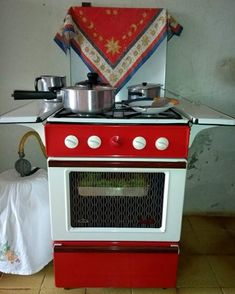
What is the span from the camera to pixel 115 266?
1.21m

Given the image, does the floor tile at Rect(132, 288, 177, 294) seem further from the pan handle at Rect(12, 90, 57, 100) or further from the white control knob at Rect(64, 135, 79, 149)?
the pan handle at Rect(12, 90, 57, 100)

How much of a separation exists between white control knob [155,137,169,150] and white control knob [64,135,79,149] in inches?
12.6

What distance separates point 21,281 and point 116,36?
146cm

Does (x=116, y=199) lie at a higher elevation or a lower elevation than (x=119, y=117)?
lower

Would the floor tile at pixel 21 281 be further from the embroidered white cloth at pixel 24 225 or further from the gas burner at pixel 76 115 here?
the gas burner at pixel 76 115

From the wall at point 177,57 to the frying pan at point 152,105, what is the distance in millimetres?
512

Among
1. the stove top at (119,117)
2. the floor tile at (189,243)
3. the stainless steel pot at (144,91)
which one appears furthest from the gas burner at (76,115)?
the floor tile at (189,243)

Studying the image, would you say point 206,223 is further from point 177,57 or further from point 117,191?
point 177,57

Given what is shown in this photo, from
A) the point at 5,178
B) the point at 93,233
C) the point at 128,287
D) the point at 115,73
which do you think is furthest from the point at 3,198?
the point at 115,73

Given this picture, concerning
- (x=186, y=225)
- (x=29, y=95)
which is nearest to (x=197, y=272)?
(x=186, y=225)

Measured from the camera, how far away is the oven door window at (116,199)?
3.63 feet

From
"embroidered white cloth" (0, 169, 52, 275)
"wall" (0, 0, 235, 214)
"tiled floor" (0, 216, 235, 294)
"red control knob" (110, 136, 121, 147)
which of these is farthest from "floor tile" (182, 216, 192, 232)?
"red control knob" (110, 136, 121, 147)

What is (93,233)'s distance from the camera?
1.14m

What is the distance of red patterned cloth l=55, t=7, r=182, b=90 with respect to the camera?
1528mm
